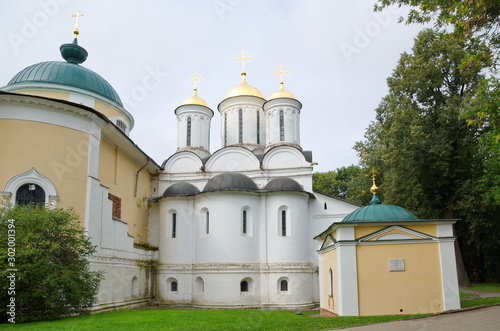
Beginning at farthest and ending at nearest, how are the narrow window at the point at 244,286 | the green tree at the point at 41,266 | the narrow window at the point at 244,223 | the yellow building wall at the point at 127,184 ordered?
the narrow window at the point at 244,223, the narrow window at the point at 244,286, the yellow building wall at the point at 127,184, the green tree at the point at 41,266

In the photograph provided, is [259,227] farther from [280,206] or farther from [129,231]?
[129,231]

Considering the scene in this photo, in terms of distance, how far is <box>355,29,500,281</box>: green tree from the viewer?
830 inches

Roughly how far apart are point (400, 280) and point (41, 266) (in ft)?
34.8

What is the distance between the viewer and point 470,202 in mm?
20547

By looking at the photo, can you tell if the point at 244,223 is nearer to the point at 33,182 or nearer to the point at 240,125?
the point at 240,125

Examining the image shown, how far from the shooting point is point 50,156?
599 inches

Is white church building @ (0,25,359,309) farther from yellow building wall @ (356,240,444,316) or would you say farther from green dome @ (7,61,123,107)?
yellow building wall @ (356,240,444,316)

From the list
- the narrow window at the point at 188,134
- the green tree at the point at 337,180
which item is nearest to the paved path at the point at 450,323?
the narrow window at the point at 188,134

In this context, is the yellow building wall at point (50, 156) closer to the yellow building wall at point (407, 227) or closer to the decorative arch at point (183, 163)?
the decorative arch at point (183, 163)

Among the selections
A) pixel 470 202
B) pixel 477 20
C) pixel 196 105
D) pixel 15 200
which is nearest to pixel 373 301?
pixel 477 20

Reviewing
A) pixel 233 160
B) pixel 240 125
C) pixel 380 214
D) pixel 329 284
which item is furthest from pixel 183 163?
pixel 380 214

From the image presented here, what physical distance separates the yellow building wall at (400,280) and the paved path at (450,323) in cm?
108

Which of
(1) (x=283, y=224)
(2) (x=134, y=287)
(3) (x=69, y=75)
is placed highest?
(3) (x=69, y=75)

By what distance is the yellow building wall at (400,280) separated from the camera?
12.6 m
